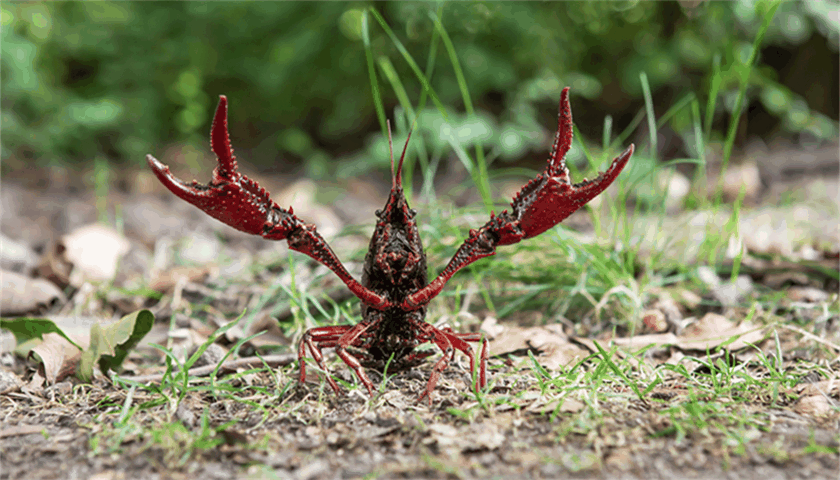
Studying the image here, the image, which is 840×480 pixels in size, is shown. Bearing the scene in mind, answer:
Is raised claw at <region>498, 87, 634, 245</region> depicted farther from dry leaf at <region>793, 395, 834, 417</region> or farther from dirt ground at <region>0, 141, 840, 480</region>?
dry leaf at <region>793, 395, 834, 417</region>

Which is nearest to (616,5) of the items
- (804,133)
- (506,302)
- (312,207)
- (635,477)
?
(804,133)

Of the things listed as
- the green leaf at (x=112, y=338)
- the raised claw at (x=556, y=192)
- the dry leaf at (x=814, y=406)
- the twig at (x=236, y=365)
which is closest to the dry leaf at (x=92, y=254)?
the green leaf at (x=112, y=338)

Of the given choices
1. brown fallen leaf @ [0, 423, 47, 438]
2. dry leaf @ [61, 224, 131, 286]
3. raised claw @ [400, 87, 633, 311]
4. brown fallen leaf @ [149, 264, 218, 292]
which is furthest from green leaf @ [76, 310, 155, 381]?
dry leaf @ [61, 224, 131, 286]

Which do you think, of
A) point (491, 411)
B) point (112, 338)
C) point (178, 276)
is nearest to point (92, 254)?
point (178, 276)

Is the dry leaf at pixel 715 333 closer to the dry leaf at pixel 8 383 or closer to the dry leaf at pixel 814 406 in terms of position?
the dry leaf at pixel 814 406

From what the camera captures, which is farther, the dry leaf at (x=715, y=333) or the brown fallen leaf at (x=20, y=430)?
the dry leaf at (x=715, y=333)

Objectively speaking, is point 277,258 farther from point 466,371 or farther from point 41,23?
point 41,23

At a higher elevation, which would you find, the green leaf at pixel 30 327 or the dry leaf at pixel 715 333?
the green leaf at pixel 30 327
